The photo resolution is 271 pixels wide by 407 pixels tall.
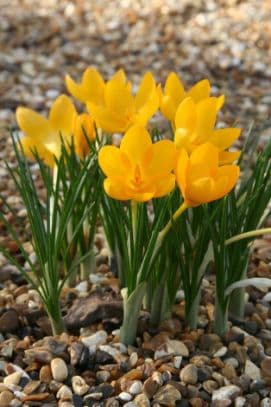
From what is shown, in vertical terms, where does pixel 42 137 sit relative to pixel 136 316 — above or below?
above

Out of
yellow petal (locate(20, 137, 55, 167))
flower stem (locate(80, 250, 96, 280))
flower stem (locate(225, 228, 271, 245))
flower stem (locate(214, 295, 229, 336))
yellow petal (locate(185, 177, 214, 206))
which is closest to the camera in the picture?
yellow petal (locate(185, 177, 214, 206))

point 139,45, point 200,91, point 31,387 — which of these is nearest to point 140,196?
point 200,91

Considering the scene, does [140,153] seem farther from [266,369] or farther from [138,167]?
[266,369]

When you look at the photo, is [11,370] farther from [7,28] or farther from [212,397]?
[7,28]

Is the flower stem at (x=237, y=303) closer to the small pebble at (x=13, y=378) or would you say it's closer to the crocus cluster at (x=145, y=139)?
the crocus cluster at (x=145, y=139)

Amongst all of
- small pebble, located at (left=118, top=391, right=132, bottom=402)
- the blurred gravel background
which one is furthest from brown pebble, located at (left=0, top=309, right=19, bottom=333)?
the blurred gravel background

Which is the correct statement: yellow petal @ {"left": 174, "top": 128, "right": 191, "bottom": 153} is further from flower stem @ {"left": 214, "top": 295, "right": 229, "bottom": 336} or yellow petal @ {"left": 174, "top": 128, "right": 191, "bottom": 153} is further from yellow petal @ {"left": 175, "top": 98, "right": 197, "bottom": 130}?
flower stem @ {"left": 214, "top": 295, "right": 229, "bottom": 336}

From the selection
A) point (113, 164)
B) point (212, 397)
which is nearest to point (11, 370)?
point (212, 397)

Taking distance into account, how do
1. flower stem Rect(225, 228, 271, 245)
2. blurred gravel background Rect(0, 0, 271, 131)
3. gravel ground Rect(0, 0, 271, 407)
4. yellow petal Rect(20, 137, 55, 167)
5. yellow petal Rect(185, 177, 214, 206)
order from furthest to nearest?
blurred gravel background Rect(0, 0, 271, 131) < yellow petal Rect(20, 137, 55, 167) < gravel ground Rect(0, 0, 271, 407) < flower stem Rect(225, 228, 271, 245) < yellow petal Rect(185, 177, 214, 206)
